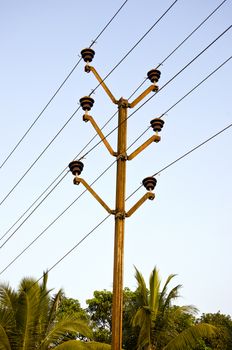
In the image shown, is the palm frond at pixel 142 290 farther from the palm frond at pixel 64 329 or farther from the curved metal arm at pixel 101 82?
the curved metal arm at pixel 101 82

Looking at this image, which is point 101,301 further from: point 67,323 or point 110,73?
point 110,73

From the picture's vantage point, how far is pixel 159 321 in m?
20.7

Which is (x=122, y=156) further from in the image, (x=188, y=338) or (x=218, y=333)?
(x=218, y=333)

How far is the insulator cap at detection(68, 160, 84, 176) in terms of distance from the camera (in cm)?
955

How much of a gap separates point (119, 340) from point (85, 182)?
120 inches

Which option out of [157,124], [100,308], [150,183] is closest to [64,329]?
[150,183]

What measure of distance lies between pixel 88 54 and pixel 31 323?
33.5 feet

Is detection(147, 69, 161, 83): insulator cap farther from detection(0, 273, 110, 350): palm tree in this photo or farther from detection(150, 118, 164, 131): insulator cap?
detection(0, 273, 110, 350): palm tree

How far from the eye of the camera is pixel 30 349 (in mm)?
16969

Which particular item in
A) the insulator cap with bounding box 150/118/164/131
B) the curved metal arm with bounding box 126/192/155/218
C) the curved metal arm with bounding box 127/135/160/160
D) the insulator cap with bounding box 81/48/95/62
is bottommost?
the curved metal arm with bounding box 126/192/155/218

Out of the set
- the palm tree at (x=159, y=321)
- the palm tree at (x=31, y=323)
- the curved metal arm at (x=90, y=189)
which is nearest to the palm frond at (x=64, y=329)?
the palm tree at (x=31, y=323)

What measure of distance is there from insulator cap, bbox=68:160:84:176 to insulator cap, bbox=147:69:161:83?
229 cm

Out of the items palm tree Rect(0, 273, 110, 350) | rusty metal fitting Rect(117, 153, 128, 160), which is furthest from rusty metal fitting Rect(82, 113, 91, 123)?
palm tree Rect(0, 273, 110, 350)

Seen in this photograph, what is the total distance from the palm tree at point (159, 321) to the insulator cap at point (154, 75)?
1179 cm
